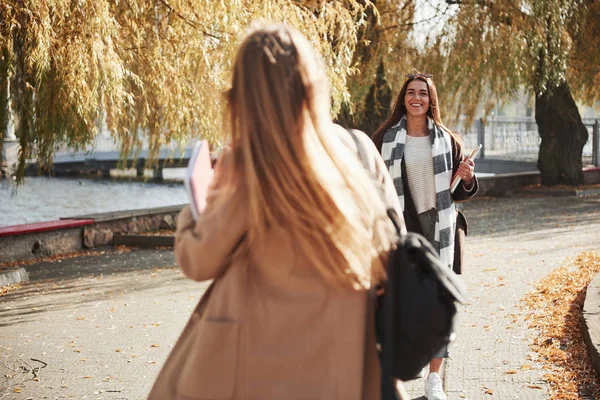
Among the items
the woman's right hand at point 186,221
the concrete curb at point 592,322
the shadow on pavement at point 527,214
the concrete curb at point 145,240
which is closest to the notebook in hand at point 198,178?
the woman's right hand at point 186,221

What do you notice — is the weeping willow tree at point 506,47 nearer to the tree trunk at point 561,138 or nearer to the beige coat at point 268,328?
the tree trunk at point 561,138

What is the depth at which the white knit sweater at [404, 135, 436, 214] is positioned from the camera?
5.15 metres

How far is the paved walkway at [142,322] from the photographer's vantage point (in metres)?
5.58

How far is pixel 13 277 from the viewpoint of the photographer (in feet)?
33.8

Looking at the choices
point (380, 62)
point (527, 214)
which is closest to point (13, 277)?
point (380, 62)

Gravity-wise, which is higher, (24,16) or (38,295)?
(24,16)

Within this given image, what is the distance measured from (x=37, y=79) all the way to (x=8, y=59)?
1.14ft

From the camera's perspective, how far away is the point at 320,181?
2.16m

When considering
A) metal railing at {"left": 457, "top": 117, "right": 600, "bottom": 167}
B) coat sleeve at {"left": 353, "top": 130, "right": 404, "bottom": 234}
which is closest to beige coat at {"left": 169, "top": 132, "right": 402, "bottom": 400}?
coat sleeve at {"left": 353, "top": 130, "right": 404, "bottom": 234}

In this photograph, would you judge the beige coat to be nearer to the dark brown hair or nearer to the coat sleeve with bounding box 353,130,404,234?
the coat sleeve with bounding box 353,130,404,234

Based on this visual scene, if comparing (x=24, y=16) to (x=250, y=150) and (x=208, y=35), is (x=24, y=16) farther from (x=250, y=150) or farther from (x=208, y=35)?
(x=250, y=150)

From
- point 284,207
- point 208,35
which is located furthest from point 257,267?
point 208,35

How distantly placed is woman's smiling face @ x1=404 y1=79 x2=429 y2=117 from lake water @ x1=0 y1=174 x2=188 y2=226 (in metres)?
23.9

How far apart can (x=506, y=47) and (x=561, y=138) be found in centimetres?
550
